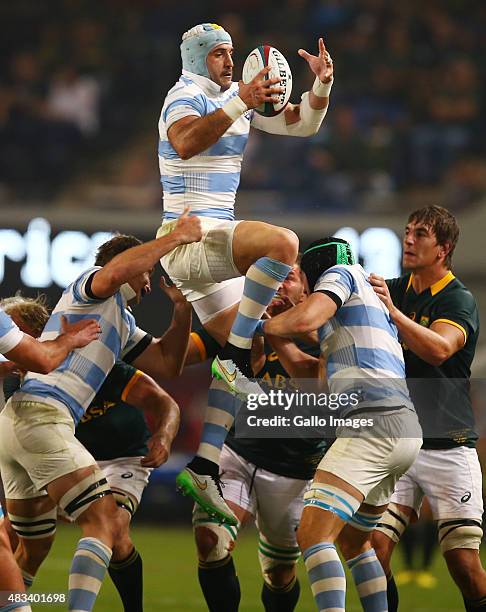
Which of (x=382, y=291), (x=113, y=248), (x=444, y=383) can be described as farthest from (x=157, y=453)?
(x=444, y=383)

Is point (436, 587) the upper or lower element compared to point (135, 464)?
lower

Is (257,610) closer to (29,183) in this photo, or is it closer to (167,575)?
(167,575)

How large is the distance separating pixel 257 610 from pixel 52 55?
30.2 ft

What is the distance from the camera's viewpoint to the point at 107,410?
672 centimetres

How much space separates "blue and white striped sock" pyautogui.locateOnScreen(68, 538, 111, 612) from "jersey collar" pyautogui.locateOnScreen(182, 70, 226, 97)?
2212 mm

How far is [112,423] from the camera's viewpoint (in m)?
6.73

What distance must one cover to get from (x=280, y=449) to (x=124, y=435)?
2.75 feet

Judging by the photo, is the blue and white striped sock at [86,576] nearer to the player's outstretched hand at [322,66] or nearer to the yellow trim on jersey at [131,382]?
the yellow trim on jersey at [131,382]

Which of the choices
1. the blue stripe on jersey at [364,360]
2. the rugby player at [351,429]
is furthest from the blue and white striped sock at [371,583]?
the blue stripe on jersey at [364,360]

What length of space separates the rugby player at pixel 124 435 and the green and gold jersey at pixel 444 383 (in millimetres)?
1209

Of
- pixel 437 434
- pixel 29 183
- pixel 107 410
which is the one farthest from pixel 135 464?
pixel 29 183

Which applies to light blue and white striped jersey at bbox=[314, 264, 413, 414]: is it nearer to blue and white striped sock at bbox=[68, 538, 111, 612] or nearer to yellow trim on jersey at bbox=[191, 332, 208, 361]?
yellow trim on jersey at bbox=[191, 332, 208, 361]

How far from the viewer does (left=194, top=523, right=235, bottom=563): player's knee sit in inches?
249

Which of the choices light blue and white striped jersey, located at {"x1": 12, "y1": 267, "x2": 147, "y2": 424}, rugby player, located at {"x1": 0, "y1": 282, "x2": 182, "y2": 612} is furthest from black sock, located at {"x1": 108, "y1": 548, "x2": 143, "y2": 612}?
light blue and white striped jersey, located at {"x1": 12, "y1": 267, "x2": 147, "y2": 424}
